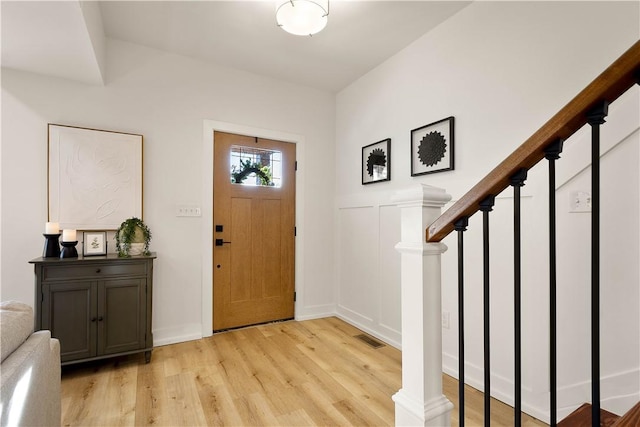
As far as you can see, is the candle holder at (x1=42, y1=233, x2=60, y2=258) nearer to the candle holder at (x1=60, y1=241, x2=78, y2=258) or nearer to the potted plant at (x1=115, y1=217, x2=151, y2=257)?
the candle holder at (x1=60, y1=241, x2=78, y2=258)

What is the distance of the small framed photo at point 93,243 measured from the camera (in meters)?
2.63

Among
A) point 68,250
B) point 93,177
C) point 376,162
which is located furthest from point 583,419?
point 93,177

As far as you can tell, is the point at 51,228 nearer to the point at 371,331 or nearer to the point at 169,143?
the point at 169,143

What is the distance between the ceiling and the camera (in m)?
1.99

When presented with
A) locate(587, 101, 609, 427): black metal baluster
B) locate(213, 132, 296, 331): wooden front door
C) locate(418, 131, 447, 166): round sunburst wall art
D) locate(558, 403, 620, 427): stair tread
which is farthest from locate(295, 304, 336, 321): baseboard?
locate(587, 101, 609, 427): black metal baluster

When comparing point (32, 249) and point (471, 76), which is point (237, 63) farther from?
point (32, 249)

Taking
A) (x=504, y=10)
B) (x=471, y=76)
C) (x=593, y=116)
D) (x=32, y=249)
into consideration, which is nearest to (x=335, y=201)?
(x=471, y=76)

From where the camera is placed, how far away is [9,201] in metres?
2.47

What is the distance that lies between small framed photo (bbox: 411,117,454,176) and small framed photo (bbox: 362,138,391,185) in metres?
0.31

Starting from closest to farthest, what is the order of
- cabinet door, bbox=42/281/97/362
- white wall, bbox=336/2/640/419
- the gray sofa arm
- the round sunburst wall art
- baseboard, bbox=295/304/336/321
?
the gray sofa arm < white wall, bbox=336/2/640/419 < cabinet door, bbox=42/281/97/362 < the round sunburst wall art < baseboard, bbox=295/304/336/321

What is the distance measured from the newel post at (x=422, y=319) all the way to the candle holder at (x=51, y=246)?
8.73 ft

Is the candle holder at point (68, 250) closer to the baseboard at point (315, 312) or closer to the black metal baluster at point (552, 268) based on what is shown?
the baseboard at point (315, 312)

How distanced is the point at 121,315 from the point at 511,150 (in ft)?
9.96

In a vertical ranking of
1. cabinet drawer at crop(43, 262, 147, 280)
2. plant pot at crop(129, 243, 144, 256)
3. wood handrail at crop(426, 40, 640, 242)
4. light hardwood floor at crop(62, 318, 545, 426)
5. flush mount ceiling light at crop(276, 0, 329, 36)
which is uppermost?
flush mount ceiling light at crop(276, 0, 329, 36)
